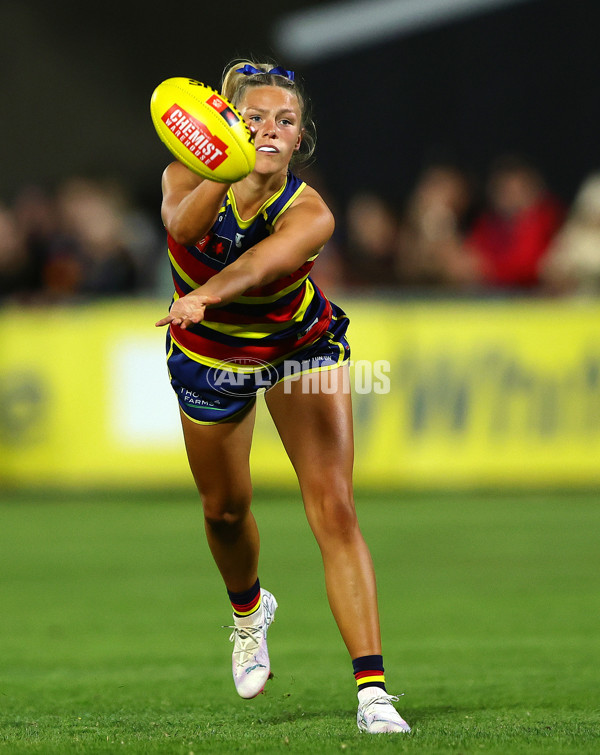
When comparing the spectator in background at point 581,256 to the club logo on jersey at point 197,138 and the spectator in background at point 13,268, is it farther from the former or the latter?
the club logo on jersey at point 197,138

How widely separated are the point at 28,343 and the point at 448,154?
7.41 m

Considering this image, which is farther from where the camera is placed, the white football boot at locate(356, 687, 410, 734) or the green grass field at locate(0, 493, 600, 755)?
the green grass field at locate(0, 493, 600, 755)

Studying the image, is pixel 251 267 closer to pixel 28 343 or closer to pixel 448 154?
pixel 28 343

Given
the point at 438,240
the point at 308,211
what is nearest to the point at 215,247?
the point at 308,211

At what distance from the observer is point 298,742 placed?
16.2ft

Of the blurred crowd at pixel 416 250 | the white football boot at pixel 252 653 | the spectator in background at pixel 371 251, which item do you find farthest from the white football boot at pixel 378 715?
the spectator in background at pixel 371 251

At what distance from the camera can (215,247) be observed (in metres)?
5.28

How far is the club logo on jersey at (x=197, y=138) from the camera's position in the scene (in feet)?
15.6

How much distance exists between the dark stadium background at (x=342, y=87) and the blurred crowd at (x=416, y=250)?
10.2 ft

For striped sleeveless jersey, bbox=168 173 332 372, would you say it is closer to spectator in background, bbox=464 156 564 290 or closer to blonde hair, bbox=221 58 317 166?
blonde hair, bbox=221 58 317 166

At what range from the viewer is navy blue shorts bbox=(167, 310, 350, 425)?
555cm

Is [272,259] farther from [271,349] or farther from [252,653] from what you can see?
[252,653]

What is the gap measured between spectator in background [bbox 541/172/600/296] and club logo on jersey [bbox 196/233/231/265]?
863 centimetres

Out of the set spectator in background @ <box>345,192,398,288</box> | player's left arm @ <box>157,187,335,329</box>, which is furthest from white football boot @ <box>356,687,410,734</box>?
spectator in background @ <box>345,192,398,288</box>
